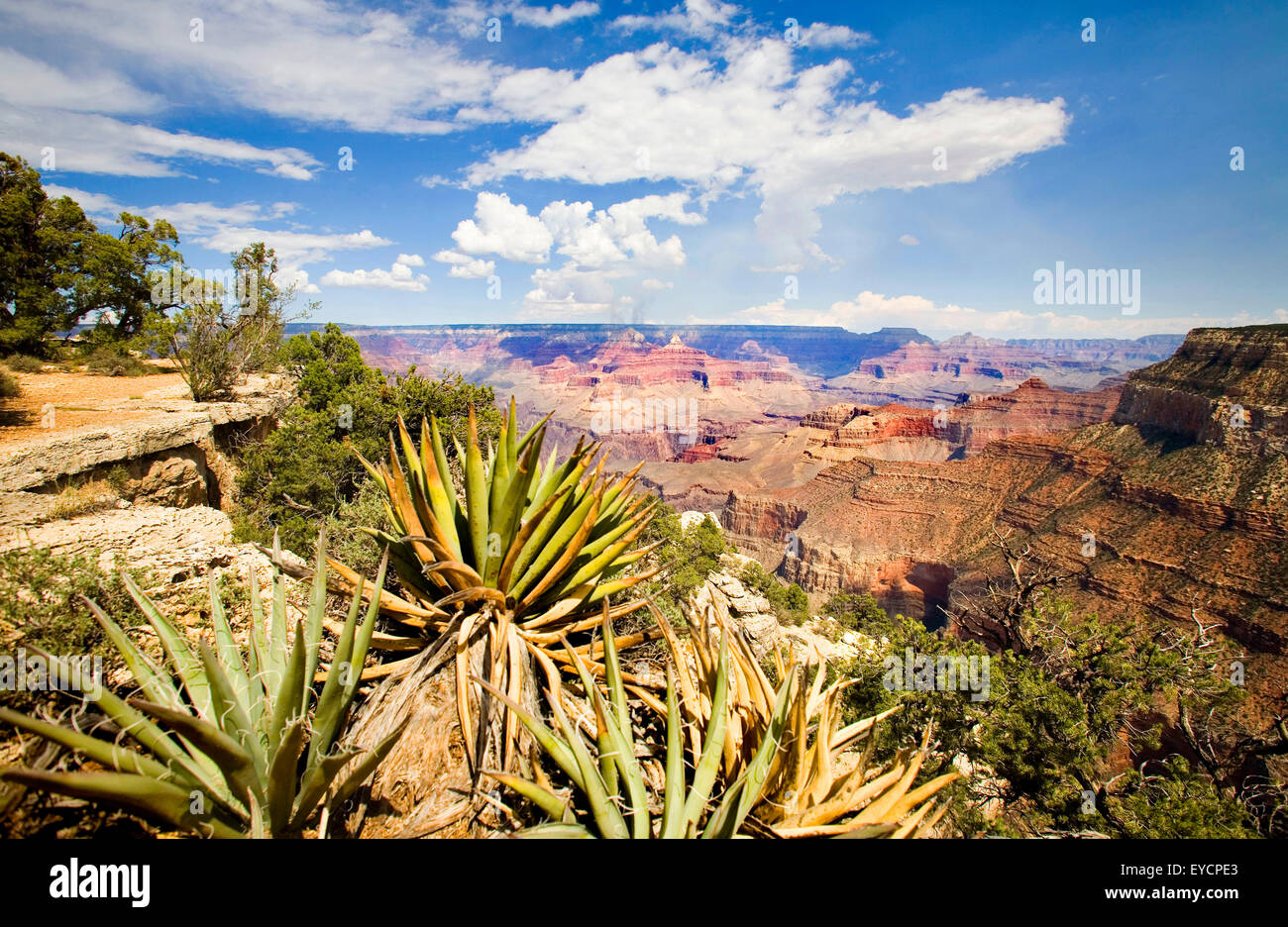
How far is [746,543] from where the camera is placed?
64750 millimetres

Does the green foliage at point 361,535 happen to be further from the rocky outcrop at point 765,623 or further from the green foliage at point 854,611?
the green foliage at point 854,611

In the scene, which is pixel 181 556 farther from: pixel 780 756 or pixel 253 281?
pixel 253 281

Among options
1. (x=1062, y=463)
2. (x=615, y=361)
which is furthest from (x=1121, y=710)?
(x=615, y=361)

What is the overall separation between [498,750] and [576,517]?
1226mm

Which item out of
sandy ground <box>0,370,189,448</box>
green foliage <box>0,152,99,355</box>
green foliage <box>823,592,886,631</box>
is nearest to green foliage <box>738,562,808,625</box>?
green foliage <box>823,592,886,631</box>

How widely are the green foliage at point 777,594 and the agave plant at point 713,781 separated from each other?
20244mm

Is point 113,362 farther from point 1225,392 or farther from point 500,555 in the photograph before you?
point 1225,392

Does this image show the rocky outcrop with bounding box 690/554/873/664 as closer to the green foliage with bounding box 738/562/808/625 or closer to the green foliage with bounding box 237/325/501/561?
the green foliage with bounding box 738/562/808/625

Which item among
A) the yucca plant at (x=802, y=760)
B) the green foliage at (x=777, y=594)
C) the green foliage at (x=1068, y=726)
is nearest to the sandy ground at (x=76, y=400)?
the yucca plant at (x=802, y=760)

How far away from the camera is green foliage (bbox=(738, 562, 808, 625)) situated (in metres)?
22.7

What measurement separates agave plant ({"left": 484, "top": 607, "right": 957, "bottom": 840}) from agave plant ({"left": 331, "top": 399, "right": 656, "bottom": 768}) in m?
0.61

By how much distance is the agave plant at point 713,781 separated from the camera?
1.87m

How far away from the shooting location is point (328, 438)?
1054 centimetres

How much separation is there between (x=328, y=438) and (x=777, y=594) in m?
19.3
